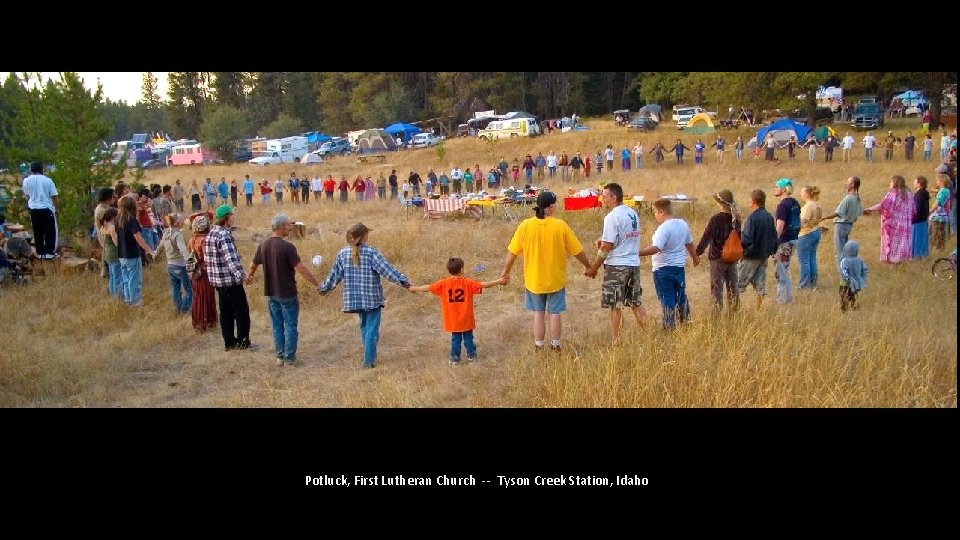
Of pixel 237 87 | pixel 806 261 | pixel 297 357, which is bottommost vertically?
pixel 297 357

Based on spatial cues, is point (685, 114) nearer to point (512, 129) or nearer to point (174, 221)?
point (512, 129)

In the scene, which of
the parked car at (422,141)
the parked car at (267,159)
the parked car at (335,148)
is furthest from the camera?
the parked car at (335,148)

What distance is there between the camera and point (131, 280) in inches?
343

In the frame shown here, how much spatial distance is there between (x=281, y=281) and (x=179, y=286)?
114 inches

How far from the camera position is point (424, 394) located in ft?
17.7

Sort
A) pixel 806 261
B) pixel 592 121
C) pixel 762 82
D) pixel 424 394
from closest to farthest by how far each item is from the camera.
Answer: pixel 424 394 < pixel 806 261 < pixel 762 82 < pixel 592 121

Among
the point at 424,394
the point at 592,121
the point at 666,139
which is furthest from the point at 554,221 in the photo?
the point at 592,121

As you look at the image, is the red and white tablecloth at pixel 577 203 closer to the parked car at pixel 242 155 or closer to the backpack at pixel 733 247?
the backpack at pixel 733 247

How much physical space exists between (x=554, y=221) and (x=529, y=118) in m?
40.2

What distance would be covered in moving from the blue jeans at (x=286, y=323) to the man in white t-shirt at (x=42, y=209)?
5697 millimetres

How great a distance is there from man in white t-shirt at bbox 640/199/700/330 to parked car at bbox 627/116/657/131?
1449 inches

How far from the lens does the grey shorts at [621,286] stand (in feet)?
20.3

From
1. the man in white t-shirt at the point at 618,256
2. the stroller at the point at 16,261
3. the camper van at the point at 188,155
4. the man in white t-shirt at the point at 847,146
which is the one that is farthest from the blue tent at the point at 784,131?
the camper van at the point at 188,155

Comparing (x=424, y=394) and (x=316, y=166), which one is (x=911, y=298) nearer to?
(x=424, y=394)
